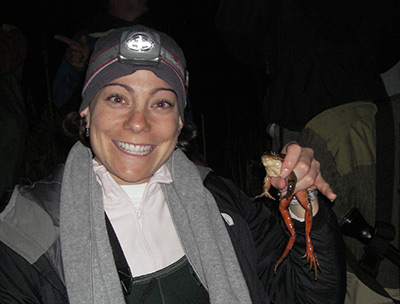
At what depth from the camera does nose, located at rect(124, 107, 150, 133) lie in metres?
1.56

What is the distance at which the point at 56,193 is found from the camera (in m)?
1.53

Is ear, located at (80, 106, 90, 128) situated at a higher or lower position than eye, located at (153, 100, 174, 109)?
lower

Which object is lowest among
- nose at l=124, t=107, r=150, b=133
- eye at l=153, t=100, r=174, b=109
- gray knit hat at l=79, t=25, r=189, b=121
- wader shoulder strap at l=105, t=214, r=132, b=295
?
wader shoulder strap at l=105, t=214, r=132, b=295

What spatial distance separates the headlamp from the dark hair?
0.41 m

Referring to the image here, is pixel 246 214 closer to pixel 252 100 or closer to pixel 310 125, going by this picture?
pixel 310 125

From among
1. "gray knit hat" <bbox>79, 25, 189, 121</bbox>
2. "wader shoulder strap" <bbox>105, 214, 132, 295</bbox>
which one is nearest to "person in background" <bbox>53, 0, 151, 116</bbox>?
"gray knit hat" <bbox>79, 25, 189, 121</bbox>

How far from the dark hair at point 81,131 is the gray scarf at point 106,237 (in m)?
0.07

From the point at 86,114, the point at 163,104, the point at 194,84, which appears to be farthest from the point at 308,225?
the point at 194,84

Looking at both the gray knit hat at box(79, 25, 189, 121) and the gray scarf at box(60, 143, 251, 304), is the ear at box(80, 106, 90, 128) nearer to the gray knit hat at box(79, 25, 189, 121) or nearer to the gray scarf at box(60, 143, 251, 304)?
the gray knit hat at box(79, 25, 189, 121)

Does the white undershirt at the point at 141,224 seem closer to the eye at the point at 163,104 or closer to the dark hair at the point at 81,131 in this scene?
the dark hair at the point at 81,131

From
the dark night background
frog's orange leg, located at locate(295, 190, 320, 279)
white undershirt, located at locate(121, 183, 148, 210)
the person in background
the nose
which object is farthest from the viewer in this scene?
the dark night background

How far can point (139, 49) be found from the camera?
5.22 feet

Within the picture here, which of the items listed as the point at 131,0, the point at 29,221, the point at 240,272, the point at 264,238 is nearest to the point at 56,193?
the point at 29,221

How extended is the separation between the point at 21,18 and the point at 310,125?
18.7 ft
